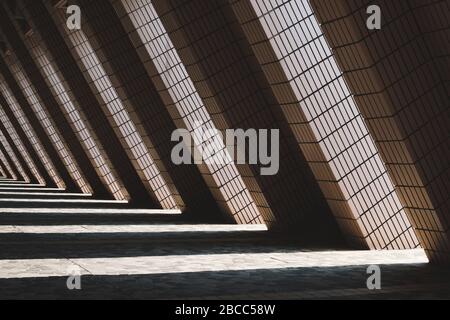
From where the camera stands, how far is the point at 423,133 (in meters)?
9.02

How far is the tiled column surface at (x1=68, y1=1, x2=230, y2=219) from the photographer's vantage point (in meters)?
17.2

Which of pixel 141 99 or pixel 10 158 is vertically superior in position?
pixel 10 158

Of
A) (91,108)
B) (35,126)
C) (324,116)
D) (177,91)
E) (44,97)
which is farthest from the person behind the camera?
(35,126)

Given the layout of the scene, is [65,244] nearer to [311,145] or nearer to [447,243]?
[311,145]

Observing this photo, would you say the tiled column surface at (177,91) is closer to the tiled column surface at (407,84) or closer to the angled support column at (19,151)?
the tiled column surface at (407,84)

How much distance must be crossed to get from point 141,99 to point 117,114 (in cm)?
245

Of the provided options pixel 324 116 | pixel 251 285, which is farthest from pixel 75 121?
pixel 251 285

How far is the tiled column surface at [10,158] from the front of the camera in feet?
146

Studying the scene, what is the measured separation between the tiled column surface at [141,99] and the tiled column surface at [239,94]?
4256 millimetres

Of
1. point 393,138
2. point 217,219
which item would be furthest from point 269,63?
point 217,219

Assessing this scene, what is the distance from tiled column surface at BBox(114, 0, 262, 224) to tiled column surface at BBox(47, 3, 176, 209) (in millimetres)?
4308

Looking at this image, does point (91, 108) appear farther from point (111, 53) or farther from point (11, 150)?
point (11, 150)

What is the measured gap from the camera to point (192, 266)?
9.50 meters

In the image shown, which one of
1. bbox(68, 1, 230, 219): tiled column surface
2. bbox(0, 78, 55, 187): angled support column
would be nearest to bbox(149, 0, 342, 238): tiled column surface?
A: bbox(68, 1, 230, 219): tiled column surface
